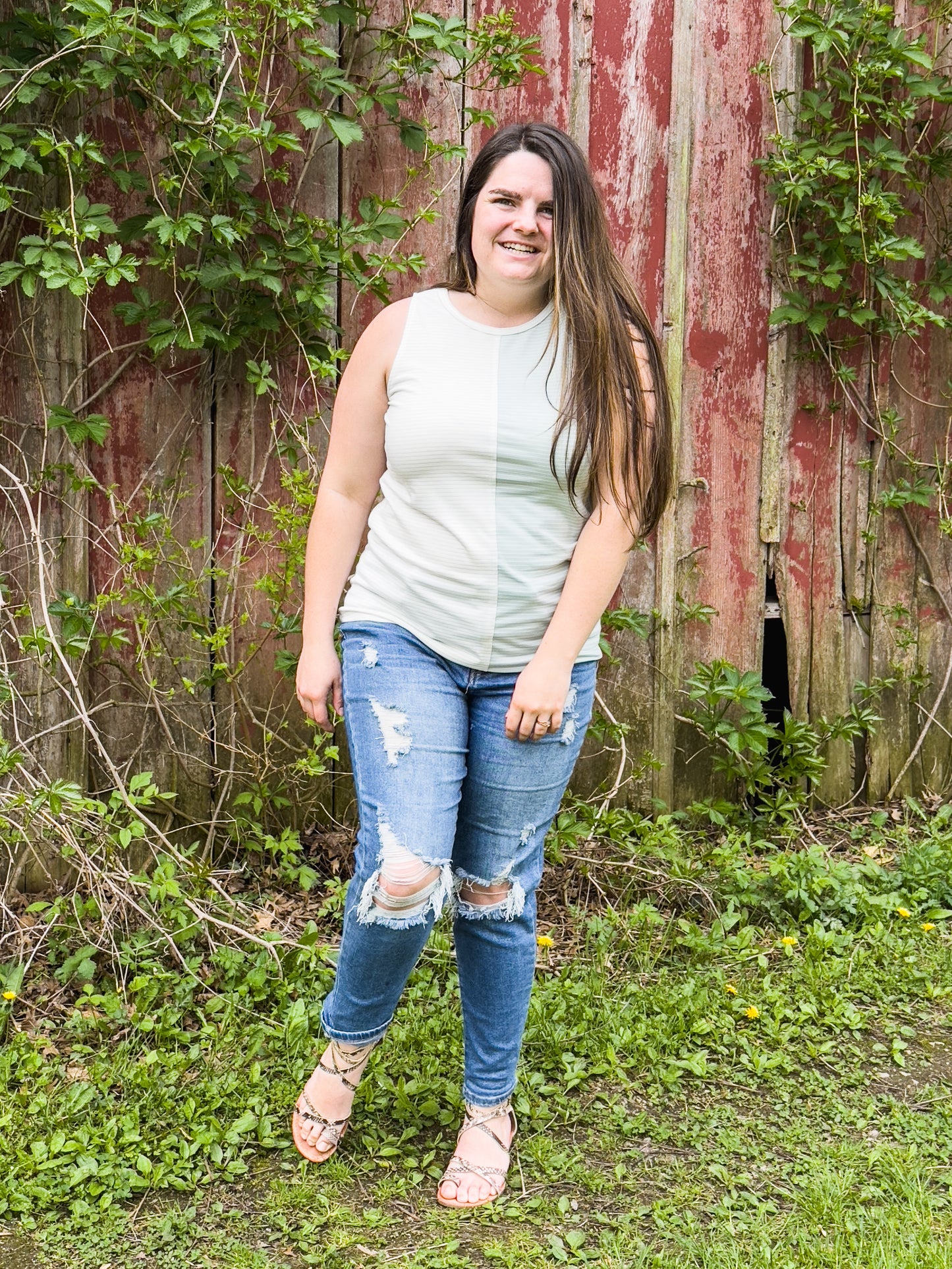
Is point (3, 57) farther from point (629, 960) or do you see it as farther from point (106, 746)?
point (629, 960)

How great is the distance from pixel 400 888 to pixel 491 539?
620 millimetres

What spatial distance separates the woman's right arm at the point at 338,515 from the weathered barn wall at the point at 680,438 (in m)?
0.91

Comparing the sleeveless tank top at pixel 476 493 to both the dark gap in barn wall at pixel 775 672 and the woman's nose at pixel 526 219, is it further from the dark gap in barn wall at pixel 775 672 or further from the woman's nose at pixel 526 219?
the dark gap in barn wall at pixel 775 672

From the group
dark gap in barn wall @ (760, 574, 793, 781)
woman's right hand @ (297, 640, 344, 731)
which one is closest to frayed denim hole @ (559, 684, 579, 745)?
woman's right hand @ (297, 640, 344, 731)

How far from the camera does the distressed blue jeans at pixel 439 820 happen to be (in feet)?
6.40

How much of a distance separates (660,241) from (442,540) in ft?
5.83

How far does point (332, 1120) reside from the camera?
7.32ft

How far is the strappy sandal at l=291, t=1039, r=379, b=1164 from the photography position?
2199 millimetres

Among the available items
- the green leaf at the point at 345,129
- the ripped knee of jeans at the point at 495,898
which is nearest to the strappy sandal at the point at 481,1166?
the ripped knee of jeans at the point at 495,898

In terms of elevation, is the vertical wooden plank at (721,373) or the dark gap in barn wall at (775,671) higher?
the vertical wooden plank at (721,373)

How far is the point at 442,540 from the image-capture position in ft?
6.56

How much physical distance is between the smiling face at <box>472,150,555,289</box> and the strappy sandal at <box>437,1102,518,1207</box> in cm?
158

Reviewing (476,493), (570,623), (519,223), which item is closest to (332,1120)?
(570,623)

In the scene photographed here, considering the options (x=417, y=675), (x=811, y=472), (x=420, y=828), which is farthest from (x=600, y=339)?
(x=811, y=472)
